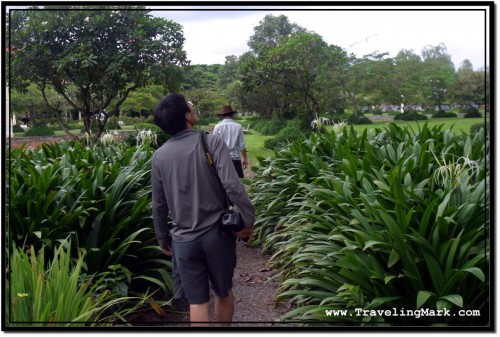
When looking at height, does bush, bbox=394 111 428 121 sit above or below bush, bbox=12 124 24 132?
below

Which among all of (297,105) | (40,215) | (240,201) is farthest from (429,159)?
(40,215)

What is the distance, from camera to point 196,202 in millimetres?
2803

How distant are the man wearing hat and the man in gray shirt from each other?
2.60 meters

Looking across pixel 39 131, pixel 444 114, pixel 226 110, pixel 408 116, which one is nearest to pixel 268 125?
pixel 226 110

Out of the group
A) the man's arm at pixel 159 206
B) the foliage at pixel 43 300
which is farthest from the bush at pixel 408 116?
the foliage at pixel 43 300

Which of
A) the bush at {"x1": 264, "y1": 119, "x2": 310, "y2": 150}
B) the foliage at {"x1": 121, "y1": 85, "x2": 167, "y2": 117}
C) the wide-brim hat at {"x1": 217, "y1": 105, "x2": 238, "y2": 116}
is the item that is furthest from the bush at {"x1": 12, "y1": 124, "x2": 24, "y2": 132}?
the bush at {"x1": 264, "y1": 119, "x2": 310, "y2": 150}

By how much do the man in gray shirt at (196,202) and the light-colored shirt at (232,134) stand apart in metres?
2.82

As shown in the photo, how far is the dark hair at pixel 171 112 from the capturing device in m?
2.85

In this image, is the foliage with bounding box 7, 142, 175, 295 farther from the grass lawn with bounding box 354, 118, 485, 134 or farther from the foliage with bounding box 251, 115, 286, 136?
the grass lawn with bounding box 354, 118, 485, 134

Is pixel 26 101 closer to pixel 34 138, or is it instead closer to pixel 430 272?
pixel 34 138

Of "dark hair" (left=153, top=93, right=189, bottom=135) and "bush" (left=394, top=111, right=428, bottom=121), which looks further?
"bush" (left=394, top=111, right=428, bottom=121)

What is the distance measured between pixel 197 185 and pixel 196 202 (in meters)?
0.09

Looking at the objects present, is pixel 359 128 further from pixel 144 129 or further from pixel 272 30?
pixel 144 129

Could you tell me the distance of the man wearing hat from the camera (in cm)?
570
